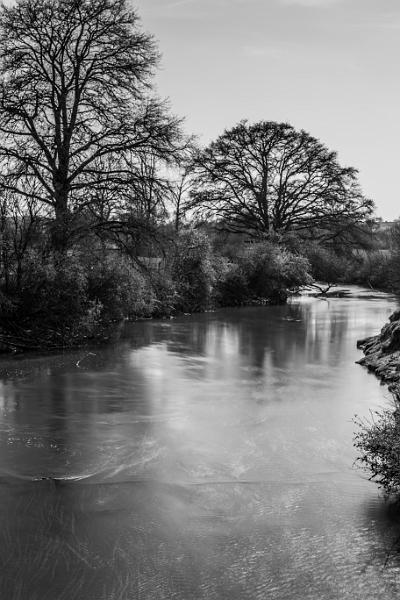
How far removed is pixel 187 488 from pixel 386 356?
9.27 meters

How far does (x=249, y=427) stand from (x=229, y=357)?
7107 millimetres

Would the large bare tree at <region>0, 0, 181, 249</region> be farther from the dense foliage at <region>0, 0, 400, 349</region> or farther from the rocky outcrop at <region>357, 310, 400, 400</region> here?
the rocky outcrop at <region>357, 310, 400, 400</region>

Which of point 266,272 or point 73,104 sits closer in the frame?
point 73,104

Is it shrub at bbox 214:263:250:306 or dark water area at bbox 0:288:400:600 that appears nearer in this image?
dark water area at bbox 0:288:400:600

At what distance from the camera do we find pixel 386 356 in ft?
47.7

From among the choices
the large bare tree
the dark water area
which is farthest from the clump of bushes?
the dark water area

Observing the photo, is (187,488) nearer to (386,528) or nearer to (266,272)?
(386,528)

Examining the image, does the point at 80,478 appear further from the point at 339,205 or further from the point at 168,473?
the point at 339,205

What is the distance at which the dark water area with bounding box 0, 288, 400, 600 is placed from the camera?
501 cm

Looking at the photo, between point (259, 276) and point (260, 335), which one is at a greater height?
point (259, 276)

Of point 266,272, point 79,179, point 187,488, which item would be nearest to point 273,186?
point 266,272

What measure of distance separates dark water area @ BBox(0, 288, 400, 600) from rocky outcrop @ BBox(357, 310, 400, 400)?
20.7 inches

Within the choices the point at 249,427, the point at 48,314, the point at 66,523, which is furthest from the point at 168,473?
the point at 48,314

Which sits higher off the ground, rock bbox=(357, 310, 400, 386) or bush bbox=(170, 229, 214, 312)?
bush bbox=(170, 229, 214, 312)
